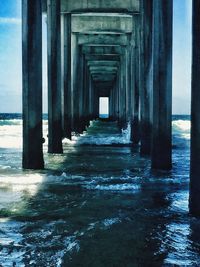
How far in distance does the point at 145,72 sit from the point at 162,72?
2554mm

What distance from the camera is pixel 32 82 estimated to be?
7.05 m

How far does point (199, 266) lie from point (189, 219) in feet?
3.85

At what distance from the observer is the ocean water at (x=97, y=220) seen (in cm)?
295

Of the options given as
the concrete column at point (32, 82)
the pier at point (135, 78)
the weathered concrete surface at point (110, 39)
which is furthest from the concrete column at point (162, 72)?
the weathered concrete surface at point (110, 39)

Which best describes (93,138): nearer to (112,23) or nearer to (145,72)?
(112,23)

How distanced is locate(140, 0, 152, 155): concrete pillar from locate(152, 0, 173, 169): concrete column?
2.20 m

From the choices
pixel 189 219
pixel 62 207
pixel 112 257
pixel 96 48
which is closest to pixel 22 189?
pixel 62 207

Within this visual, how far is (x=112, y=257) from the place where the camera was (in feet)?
9.61

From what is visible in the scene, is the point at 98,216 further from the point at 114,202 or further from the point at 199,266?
the point at 199,266

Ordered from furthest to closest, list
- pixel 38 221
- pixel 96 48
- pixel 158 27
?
pixel 96 48 < pixel 158 27 < pixel 38 221

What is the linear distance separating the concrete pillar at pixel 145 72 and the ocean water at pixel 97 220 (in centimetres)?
276

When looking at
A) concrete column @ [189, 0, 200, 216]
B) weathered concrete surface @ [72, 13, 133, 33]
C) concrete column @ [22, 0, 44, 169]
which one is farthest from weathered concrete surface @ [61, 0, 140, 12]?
concrete column @ [189, 0, 200, 216]

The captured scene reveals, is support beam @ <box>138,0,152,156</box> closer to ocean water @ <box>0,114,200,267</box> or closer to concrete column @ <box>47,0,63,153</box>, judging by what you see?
concrete column @ <box>47,0,63,153</box>

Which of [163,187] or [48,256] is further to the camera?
[163,187]
